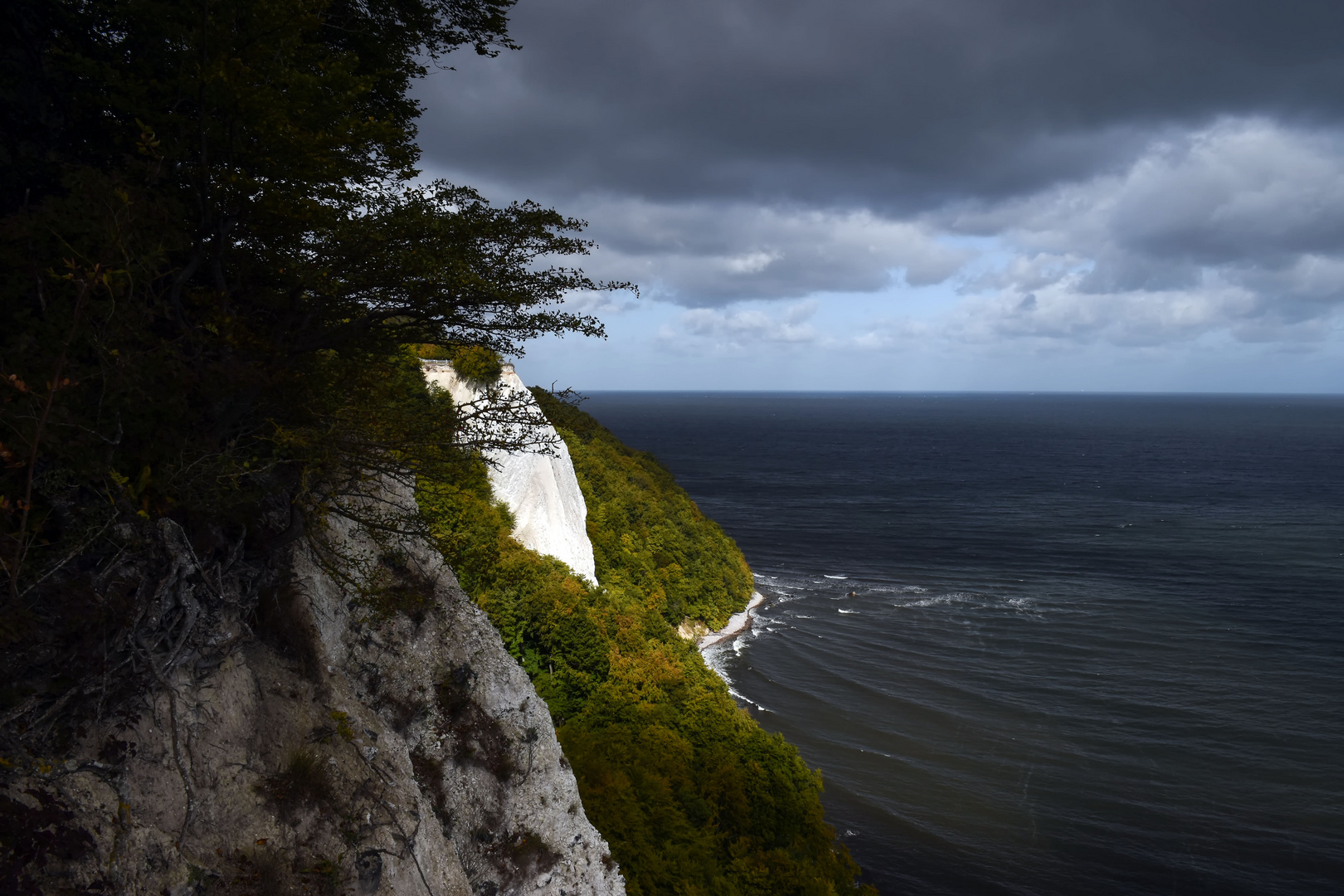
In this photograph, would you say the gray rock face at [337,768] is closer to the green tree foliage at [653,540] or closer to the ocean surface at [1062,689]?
the ocean surface at [1062,689]

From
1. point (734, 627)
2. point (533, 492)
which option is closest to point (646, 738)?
point (533, 492)

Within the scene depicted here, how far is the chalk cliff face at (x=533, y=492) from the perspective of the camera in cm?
3006

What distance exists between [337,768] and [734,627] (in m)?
41.7

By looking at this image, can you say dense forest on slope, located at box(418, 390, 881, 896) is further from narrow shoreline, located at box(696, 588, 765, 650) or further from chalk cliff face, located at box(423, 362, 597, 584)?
narrow shoreline, located at box(696, 588, 765, 650)

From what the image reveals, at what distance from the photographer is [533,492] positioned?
31.2 m

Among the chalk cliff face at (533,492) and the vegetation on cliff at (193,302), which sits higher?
the vegetation on cliff at (193,302)

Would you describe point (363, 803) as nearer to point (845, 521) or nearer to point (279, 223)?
point (279, 223)

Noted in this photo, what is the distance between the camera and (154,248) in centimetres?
781

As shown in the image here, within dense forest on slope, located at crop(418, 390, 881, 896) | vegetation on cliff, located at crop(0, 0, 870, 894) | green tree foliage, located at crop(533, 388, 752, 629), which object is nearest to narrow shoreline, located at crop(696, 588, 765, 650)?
green tree foliage, located at crop(533, 388, 752, 629)

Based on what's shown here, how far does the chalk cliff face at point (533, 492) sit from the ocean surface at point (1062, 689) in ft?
49.2

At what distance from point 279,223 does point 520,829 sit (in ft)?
37.3

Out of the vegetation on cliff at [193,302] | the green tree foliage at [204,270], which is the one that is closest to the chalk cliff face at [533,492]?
the vegetation on cliff at [193,302]

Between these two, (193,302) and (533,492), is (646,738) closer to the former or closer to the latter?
(533,492)

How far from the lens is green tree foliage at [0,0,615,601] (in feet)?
24.2
